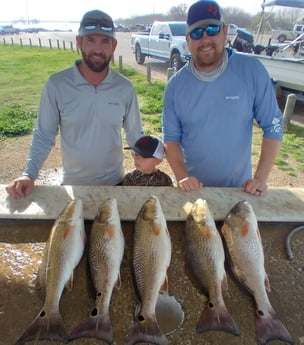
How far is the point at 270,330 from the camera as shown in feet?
5.15

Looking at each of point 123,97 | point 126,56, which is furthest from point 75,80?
point 126,56

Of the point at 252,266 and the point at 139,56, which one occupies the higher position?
the point at 252,266

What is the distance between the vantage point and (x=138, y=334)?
151 cm

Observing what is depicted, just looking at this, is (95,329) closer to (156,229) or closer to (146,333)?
(146,333)

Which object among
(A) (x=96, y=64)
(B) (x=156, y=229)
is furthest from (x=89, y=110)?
(B) (x=156, y=229)

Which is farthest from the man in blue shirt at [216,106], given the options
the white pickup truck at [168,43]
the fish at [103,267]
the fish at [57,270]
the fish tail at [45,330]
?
the white pickup truck at [168,43]

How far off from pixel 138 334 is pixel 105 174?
1.82 metres

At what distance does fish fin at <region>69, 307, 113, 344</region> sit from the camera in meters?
1.51

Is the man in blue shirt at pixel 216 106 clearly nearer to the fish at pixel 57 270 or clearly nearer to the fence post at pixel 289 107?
the fish at pixel 57 270

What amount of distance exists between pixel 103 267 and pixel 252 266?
2.66 feet

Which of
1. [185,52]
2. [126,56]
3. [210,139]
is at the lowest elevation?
[126,56]

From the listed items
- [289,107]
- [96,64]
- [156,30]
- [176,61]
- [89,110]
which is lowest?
[176,61]

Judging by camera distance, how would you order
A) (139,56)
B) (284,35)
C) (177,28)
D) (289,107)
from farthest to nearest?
(139,56) < (177,28) < (284,35) < (289,107)

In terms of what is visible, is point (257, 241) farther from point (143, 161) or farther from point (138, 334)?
point (143, 161)
